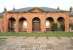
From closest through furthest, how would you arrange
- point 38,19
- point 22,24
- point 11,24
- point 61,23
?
point 38,19, point 61,23, point 22,24, point 11,24

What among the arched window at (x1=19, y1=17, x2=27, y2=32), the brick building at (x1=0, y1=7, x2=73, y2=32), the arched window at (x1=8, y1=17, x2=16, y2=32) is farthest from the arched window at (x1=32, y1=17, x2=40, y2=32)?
the arched window at (x1=8, y1=17, x2=16, y2=32)

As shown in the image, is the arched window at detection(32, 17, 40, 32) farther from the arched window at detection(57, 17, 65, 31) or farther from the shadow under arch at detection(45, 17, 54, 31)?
the arched window at detection(57, 17, 65, 31)

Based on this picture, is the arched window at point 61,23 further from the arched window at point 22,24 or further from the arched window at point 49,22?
the arched window at point 22,24

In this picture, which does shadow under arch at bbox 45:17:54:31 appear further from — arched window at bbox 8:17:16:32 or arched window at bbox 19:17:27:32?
arched window at bbox 8:17:16:32

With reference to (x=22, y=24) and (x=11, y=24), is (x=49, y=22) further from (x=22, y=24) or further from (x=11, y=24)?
(x=11, y=24)

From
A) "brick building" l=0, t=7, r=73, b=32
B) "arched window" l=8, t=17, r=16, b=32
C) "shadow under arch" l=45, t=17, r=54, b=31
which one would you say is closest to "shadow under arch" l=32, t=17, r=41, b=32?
"brick building" l=0, t=7, r=73, b=32

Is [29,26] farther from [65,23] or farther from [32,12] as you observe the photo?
[65,23]

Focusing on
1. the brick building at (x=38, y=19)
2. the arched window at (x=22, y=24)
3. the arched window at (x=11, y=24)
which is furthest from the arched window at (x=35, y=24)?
the arched window at (x=11, y=24)

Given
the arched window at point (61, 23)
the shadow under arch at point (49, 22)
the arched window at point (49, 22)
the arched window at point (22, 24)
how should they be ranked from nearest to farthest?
the arched window at point (61, 23) → the shadow under arch at point (49, 22) → the arched window at point (49, 22) → the arched window at point (22, 24)

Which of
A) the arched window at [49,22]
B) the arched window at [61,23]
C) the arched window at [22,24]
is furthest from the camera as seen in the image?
the arched window at [22,24]

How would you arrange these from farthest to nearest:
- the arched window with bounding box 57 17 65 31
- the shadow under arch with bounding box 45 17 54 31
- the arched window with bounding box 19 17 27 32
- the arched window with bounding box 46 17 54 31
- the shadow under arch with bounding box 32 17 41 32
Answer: the arched window with bounding box 19 17 27 32
the shadow under arch with bounding box 32 17 41 32
the arched window with bounding box 46 17 54 31
the shadow under arch with bounding box 45 17 54 31
the arched window with bounding box 57 17 65 31

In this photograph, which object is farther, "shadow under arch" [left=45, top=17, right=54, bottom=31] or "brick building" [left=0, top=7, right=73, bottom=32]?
"shadow under arch" [left=45, top=17, right=54, bottom=31]

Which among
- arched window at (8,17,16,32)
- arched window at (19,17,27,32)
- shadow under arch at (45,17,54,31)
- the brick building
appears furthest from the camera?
arched window at (8,17,16,32)

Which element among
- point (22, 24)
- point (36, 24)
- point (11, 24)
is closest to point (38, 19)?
point (36, 24)
